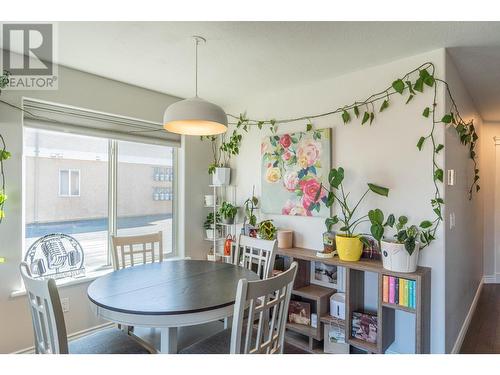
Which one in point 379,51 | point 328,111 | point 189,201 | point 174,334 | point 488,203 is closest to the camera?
point 174,334

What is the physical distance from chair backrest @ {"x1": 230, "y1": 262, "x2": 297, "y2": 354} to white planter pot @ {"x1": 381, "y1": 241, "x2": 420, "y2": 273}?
1006 mm

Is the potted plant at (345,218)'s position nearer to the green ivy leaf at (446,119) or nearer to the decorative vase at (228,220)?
the green ivy leaf at (446,119)

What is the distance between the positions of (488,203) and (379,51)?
3.65m

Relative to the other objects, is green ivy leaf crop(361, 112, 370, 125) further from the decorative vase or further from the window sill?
the window sill

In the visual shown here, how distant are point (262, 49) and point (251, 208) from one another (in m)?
1.69

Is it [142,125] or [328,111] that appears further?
[142,125]

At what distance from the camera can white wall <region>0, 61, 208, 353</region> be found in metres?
2.29

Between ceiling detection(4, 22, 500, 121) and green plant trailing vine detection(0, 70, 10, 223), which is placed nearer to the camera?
ceiling detection(4, 22, 500, 121)

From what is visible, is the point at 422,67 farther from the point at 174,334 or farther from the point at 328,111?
the point at 174,334

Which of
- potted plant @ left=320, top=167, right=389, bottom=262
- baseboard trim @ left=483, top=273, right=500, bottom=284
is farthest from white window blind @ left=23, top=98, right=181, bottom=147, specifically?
baseboard trim @ left=483, top=273, right=500, bottom=284

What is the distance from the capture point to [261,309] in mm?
1340

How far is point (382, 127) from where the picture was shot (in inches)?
96.8

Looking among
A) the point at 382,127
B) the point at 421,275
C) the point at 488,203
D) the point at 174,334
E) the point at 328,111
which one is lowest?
the point at 174,334

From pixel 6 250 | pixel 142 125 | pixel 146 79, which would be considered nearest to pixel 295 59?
pixel 146 79
